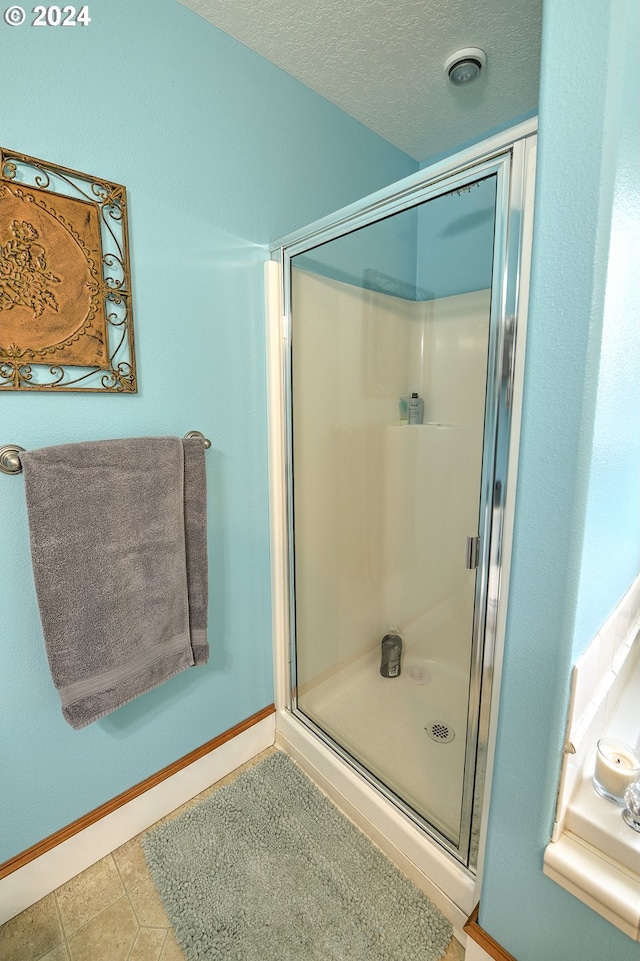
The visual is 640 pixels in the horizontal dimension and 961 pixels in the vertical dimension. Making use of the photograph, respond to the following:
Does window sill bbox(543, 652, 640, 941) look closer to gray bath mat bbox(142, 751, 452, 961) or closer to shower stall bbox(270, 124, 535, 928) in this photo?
shower stall bbox(270, 124, 535, 928)

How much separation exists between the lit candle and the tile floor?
22.6 inches

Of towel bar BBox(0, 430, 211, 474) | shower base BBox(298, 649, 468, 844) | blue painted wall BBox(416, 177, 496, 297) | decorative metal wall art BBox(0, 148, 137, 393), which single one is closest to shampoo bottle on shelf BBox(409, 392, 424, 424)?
blue painted wall BBox(416, 177, 496, 297)

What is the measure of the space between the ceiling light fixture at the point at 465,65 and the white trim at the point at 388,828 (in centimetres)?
216

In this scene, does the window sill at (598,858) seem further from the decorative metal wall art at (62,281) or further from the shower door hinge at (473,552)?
the decorative metal wall art at (62,281)

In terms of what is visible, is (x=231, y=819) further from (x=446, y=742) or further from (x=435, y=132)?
(x=435, y=132)

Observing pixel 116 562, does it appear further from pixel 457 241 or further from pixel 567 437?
pixel 457 241

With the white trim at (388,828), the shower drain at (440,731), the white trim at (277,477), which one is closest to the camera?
the white trim at (388,828)

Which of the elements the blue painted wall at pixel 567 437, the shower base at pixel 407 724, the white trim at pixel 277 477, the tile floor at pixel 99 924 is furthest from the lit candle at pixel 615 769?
the white trim at pixel 277 477

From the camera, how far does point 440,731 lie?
1.48 meters

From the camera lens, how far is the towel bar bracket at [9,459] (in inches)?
33.0

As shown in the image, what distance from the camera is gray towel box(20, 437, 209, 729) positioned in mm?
879

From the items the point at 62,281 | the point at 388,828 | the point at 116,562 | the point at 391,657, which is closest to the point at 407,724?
the point at 391,657

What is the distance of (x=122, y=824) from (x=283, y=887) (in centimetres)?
48

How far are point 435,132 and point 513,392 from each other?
138 cm
